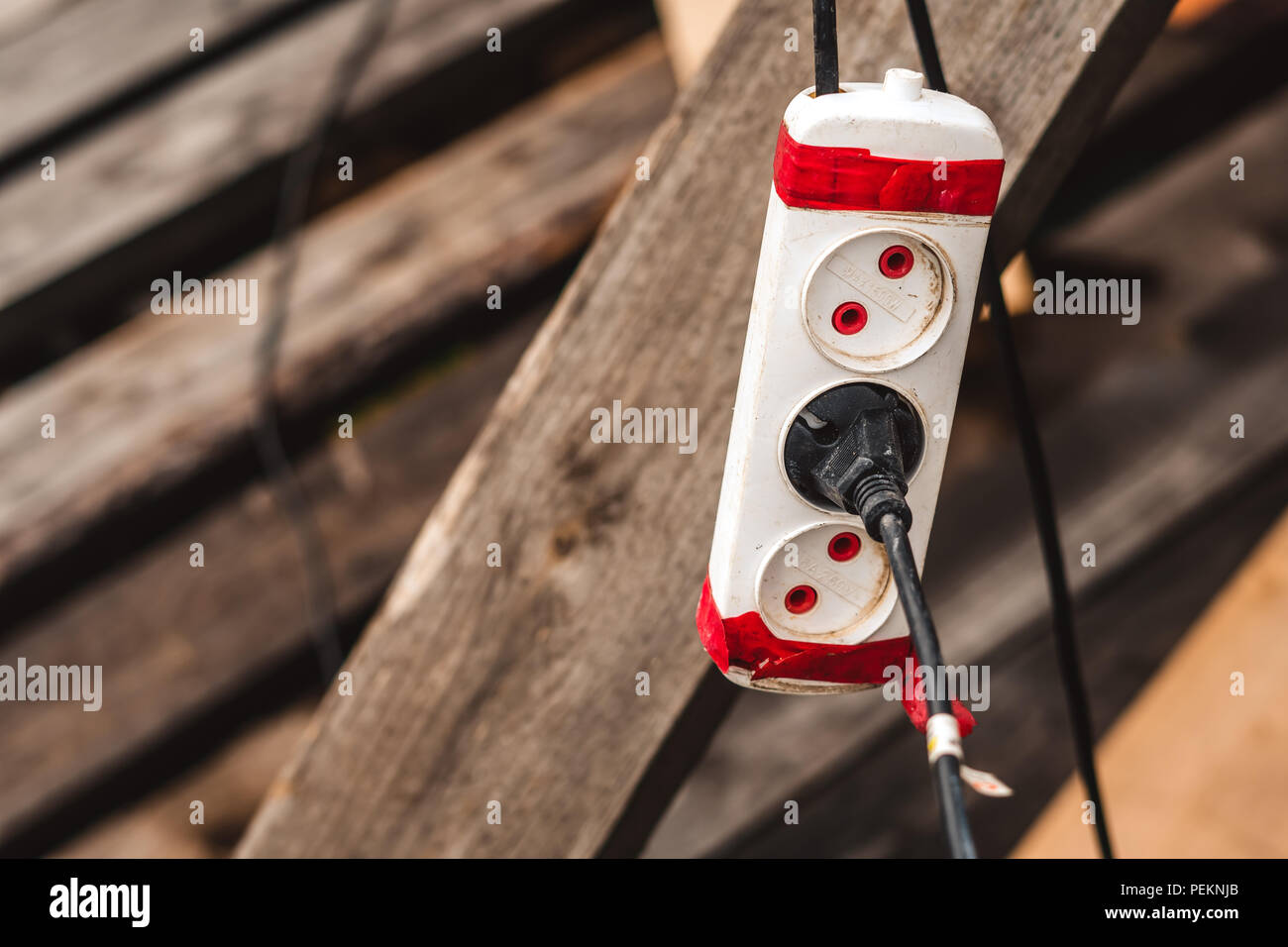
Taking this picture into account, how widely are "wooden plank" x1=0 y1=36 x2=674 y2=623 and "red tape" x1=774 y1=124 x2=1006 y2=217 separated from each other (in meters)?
0.81

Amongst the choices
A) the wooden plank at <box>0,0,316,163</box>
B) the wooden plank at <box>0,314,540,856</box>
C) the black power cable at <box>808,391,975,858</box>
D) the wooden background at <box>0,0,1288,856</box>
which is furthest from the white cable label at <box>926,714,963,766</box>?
the wooden plank at <box>0,0,316,163</box>

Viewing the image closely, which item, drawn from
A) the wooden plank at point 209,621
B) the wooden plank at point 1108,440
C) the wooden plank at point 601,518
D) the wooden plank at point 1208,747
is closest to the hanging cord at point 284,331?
the wooden plank at point 209,621

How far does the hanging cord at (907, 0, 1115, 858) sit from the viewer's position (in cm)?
55

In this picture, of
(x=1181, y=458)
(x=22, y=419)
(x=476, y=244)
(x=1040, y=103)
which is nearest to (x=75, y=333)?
(x=22, y=419)

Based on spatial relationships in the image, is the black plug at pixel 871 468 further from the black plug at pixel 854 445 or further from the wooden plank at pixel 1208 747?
the wooden plank at pixel 1208 747

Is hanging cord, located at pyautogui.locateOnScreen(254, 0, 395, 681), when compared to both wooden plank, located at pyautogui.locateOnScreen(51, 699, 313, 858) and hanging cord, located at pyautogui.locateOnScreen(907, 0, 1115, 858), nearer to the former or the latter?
wooden plank, located at pyautogui.locateOnScreen(51, 699, 313, 858)

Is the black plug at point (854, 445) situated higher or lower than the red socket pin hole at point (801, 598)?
higher

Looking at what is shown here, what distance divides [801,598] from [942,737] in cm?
14

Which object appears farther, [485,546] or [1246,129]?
[1246,129]

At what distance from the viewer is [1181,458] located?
1220 mm

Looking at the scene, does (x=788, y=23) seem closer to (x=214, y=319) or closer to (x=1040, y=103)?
(x=1040, y=103)

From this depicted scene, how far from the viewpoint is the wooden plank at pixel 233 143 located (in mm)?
1263

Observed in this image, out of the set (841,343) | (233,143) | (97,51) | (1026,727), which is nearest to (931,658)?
(841,343)
